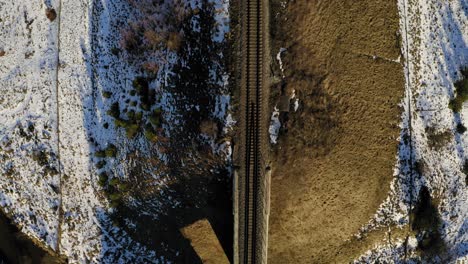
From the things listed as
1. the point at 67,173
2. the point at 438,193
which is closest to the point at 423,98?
the point at 438,193

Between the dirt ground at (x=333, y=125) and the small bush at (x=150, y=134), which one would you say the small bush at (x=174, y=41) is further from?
the dirt ground at (x=333, y=125)

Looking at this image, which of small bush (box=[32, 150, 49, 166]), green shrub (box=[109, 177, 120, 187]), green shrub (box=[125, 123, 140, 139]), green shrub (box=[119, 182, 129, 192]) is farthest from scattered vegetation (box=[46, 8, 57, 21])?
green shrub (box=[119, 182, 129, 192])

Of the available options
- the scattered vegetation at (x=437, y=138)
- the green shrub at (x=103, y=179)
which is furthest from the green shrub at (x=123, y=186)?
the scattered vegetation at (x=437, y=138)

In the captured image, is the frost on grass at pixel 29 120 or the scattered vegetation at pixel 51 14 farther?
the frost on grass at pixel 29 120

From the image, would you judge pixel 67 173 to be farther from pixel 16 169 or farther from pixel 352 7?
pixel 352 7

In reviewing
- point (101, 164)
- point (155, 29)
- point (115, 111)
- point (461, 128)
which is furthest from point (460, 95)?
point (101, 164)

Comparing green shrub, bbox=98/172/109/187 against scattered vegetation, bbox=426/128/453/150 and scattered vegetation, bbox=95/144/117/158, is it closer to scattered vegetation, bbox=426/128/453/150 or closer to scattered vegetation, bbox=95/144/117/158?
scattered vegetation, bbox=95/144/117/158
